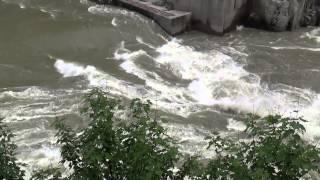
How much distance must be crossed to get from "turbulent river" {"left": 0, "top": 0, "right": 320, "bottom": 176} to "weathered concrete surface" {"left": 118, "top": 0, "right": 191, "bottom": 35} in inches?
11.3

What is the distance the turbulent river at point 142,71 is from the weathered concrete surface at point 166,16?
0.94ft

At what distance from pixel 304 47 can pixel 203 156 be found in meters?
8.76

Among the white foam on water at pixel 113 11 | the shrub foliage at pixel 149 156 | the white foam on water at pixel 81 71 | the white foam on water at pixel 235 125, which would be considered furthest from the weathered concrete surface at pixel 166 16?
the shrub foliage at pixel 149 156

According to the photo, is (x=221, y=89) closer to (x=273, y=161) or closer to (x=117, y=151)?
(x=117, y=151)

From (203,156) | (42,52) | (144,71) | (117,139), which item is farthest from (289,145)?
(42,52)

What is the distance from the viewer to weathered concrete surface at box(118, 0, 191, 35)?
58.6 ft

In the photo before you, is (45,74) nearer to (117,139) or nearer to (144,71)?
(144,71)

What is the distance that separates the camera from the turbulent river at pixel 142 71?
40.1 feet

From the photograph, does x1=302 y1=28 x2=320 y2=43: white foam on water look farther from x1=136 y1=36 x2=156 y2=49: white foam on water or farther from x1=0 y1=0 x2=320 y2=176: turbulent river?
→ x1=136 y1=36 x2=156 y2=49: white foam on water

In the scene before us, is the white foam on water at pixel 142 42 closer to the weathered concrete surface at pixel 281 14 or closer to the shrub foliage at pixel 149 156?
the weathered concrete surface at pixel 281 14

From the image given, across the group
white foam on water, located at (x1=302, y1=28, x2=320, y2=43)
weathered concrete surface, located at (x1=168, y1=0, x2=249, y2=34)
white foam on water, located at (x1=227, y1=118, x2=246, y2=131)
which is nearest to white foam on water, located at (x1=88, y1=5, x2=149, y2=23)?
weathered concrete surface, located at (x1=168, y1=0, x2=249, y2=34)

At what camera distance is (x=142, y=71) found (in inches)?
591

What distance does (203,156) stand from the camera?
1077 centimetres

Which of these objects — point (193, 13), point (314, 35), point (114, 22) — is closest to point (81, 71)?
point (114, 22)
